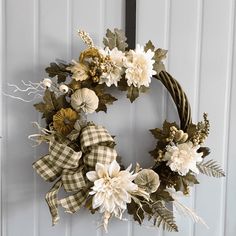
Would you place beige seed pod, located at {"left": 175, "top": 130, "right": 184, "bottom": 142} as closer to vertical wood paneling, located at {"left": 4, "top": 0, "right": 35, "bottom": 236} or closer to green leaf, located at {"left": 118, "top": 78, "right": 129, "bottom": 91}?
green leaf, located at {"left": 118, "top": 78, "right": 129, "bottom": 91}

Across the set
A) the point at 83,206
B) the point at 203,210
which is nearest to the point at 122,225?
the point at 83,206

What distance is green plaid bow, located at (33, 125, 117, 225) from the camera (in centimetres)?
98

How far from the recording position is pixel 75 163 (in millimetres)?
985

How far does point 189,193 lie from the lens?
3.63ft

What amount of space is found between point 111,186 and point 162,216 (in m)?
0.16

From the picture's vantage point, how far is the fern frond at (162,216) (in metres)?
1.01

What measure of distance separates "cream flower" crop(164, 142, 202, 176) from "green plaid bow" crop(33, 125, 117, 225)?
0.46 feet

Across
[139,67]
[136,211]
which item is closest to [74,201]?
[136,211]

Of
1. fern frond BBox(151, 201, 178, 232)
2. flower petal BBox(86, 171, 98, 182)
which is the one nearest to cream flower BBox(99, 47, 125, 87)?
flower petal BBox(86, 171, 98, 182)

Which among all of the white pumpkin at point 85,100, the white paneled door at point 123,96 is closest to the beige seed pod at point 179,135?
the white paneled door at point 123,96

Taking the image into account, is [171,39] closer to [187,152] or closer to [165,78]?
[165,78]

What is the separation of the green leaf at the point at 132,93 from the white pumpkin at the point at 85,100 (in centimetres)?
8

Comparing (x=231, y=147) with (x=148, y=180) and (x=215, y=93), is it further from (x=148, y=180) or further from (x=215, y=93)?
(x=148, y=180)

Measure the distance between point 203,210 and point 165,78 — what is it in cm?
38
